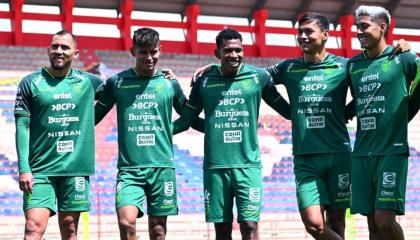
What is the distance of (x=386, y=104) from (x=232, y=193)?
1.58 metres

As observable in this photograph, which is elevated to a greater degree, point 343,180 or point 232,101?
point 232,101

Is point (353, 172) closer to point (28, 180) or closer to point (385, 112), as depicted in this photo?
point (385, 112)

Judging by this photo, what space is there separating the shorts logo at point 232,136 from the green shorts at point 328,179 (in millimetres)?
642

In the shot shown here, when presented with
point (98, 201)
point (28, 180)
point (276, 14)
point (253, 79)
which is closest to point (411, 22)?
point (276, 14)

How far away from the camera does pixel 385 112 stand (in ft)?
21.1

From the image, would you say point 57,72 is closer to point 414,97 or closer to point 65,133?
point 65,133

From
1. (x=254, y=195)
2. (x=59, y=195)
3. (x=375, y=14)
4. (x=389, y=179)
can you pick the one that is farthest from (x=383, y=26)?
(x=59, y=195)

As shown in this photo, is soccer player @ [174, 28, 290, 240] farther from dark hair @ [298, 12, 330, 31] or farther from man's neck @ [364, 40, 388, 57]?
man's neck @ [364, 40, 388, 57]

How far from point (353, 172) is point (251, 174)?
92cm

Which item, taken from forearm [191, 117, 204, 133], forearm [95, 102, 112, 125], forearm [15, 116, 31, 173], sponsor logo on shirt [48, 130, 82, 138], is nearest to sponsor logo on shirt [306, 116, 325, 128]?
forearm [191, 117, 204, 133]

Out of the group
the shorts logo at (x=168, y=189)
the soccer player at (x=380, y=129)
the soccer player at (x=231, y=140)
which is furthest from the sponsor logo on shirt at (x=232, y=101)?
the soccer player at (x=380, y=129)

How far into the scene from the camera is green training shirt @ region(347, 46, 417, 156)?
21.1ft

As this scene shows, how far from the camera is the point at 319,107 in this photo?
6.95 meters

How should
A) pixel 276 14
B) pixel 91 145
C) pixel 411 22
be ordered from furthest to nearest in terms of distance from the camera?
pixel 411 22, pixel 276 14, pixel 91 145
